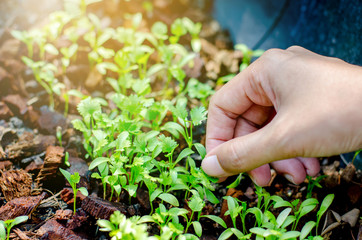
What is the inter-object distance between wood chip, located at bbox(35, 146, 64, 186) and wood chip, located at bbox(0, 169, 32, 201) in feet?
0.19

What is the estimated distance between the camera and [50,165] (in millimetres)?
1772

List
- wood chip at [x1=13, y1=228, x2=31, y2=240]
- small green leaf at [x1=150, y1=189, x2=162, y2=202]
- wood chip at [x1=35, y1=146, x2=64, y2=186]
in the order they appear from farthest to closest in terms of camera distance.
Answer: wood chip at [x1=35, y1=146, x2=64, y2=186]
small green leaf at [x1=150, y1=189, x2=162, y2=202]
wood chip at [x1=13, y1=228, x2=31, y2=240]

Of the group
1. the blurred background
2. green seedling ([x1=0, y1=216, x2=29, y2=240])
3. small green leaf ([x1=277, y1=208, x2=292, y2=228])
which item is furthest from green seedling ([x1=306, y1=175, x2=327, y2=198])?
green seedling ([x1=0, y1=216, x2=29, y2=240])

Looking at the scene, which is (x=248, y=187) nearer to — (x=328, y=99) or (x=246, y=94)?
(x=246, y=94)

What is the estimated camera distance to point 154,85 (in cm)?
246

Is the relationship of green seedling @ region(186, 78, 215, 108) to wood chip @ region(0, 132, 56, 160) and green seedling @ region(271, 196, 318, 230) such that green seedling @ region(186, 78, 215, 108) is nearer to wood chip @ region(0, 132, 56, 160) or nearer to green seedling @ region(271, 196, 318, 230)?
green seedling @ region(271, 196, 318, 230)

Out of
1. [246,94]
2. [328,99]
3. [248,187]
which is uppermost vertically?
[328,99]

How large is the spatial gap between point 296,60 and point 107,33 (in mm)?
1502

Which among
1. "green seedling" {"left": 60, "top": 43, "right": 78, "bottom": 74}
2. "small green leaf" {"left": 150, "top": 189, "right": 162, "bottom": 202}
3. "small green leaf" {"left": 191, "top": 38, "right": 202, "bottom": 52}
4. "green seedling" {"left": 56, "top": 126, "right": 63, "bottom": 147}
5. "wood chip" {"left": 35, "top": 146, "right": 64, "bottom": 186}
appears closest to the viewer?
"small green leaf" {"left": 150, "top": 189, "right": 162, "bottom": 202}

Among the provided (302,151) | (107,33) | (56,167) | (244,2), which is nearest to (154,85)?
(107,33)

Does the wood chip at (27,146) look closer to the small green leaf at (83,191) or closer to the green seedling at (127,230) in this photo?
the small green leaf at (83,191)

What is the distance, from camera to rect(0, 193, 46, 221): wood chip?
1535 mm

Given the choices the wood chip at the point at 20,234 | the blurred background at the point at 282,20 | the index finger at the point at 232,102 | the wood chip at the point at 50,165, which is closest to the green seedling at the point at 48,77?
the wood chip at the point at 50,165

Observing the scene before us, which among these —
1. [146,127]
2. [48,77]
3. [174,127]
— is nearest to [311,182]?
[174,127]
